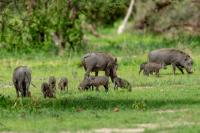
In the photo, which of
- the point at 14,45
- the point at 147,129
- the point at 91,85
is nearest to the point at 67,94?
the point at 91,85

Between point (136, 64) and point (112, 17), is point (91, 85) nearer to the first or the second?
point (136, 64)

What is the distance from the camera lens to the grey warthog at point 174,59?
27.4 m

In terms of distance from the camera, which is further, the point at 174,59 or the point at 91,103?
the point at 174,59

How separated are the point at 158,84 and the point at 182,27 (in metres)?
21.3

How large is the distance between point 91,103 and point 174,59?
918 cm

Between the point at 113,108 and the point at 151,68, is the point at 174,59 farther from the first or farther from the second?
the point at 113,108

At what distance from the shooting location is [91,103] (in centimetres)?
1886

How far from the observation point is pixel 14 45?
36125mm

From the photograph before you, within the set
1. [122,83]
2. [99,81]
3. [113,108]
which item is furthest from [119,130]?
[122,83]

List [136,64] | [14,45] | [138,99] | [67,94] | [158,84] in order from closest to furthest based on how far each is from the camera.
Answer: [138,99]
[67,94]
[158,84]
[136,64]
[14,45]

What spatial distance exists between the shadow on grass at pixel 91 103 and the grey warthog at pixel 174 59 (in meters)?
8.21

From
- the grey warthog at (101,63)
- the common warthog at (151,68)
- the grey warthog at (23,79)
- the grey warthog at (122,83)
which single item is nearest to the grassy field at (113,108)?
the grey warthog at (122,83)

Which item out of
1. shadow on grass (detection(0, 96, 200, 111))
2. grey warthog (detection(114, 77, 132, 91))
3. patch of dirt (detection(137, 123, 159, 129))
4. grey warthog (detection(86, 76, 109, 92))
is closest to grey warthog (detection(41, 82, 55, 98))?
shadow on grass (detection(0, 96, 200, 111))

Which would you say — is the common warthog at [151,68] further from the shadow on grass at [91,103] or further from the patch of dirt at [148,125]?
the patch of dirt at [148,125]
